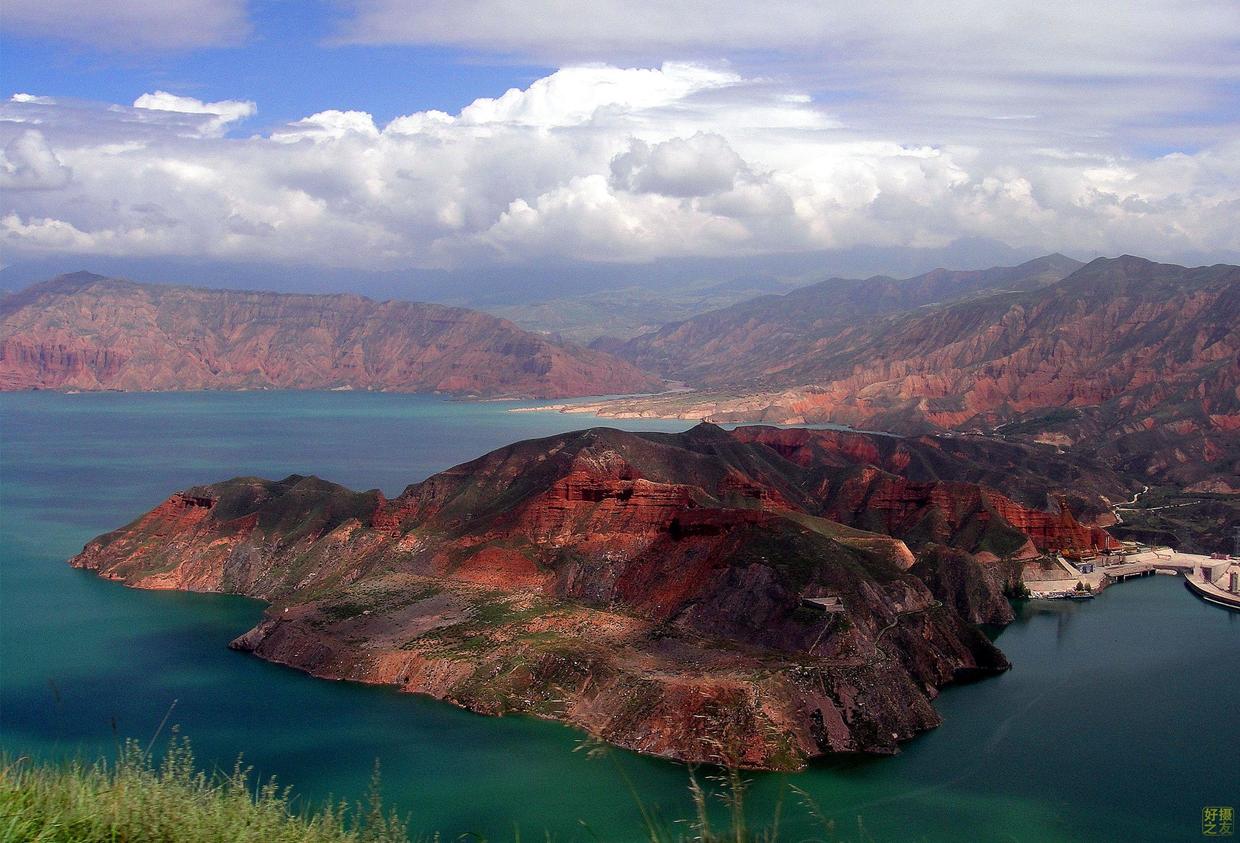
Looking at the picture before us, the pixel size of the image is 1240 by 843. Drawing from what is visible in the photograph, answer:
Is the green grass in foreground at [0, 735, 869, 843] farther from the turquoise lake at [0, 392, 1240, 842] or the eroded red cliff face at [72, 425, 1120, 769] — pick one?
the eroded red cliff face at [72, 425, 1120, 769]

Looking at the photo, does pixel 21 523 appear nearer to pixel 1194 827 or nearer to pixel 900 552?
pixel 900 552

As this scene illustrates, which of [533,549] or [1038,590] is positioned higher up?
[533,549]

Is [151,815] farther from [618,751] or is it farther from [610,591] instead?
[610,591]

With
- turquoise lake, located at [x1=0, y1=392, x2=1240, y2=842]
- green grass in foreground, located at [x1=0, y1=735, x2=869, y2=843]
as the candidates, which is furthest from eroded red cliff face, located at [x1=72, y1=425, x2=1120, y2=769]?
green grass in foreground, located at [x1=0, y1=735, x2=869, y2=843]

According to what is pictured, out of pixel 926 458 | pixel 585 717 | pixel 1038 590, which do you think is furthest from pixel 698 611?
pixel 926 458

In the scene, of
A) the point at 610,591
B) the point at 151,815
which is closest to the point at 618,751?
the point at 610,591

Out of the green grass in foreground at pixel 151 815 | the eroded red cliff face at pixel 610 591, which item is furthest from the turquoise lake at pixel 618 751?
the green grass in foreground at pixel 151 815
